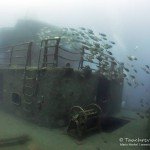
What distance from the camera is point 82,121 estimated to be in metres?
10.5

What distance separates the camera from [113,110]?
1747cm

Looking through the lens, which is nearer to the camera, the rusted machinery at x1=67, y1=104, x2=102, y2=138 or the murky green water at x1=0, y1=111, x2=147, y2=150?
the murky green water at x1=0, y1=111, x2=147, y2=150

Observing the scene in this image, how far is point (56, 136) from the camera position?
10.5m

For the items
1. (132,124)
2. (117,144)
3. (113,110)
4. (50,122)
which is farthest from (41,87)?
(113,110)

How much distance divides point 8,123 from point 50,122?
87.5 inches

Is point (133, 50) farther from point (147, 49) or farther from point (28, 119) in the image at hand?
point (28, 119)

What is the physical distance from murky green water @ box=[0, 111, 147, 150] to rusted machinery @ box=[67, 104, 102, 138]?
0.34m

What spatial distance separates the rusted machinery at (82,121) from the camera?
10.4 metres

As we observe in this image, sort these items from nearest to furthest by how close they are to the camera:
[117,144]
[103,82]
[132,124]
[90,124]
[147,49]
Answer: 1. [117,144]
2. [90,124]
3. [132,124]
4. [103,82]
5. [147,49]

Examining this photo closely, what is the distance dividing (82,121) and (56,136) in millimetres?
1319

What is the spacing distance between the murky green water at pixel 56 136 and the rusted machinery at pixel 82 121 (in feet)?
1.10

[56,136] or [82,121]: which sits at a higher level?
[82,121]

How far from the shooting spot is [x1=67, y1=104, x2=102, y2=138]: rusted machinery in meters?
10.4

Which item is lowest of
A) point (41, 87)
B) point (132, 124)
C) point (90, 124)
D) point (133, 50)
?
point (133, 50)
